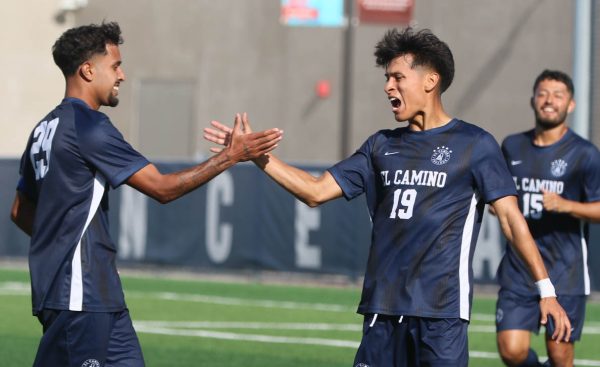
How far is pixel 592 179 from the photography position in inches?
384

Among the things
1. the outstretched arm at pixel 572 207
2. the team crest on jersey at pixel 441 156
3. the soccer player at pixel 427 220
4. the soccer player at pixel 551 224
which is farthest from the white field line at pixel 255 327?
the team crest on jersey at pixel 441 156

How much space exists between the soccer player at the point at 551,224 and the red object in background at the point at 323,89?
22.9m

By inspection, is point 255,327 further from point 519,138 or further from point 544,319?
point 544,319

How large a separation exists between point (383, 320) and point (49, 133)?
6.44 feet

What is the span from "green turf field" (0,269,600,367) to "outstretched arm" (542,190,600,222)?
322 cm

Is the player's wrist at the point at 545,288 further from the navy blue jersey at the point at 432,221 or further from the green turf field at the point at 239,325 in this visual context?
the green turf field at the point at 239,325

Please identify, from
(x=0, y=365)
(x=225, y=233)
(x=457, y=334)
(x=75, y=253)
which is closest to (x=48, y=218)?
(x=75, y=253)

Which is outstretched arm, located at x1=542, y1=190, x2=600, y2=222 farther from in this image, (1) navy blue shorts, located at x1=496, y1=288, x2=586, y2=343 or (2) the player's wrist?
(2) the player's wrist

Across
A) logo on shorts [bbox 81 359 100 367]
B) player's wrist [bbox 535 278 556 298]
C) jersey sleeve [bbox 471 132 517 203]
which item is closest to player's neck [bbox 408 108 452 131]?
jersey sleeve [bbox 471 132 517 203]

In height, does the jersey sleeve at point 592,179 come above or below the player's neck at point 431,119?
below

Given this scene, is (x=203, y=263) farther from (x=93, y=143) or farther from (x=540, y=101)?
(x=93, y=143)

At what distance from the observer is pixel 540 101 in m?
9.91

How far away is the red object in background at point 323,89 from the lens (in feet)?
107

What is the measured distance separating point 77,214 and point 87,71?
782 millimetres
